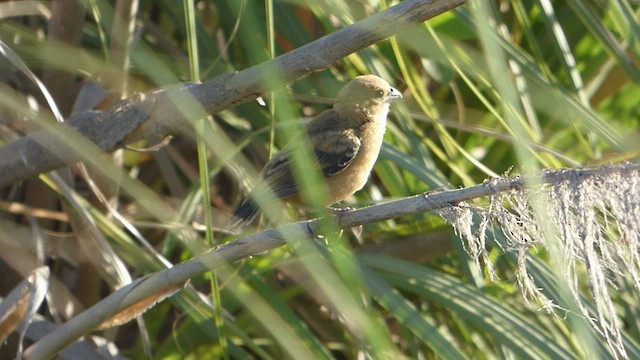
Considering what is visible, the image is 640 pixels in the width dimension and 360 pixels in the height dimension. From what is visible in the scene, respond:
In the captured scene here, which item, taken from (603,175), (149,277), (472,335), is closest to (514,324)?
(472,335)

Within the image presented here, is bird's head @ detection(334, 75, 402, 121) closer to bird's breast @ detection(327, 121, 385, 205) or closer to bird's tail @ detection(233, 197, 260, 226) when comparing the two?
bird's breast @ detection(327, 121, 385, 205)

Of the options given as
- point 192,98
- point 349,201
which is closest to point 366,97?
point 349,201

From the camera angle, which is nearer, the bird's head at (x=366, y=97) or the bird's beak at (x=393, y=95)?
the bird's beak at (x=393, y=95)

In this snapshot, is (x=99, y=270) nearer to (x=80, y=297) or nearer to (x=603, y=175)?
(x=80, y=297)

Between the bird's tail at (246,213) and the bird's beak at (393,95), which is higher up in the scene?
the bird's beak at (393,95)

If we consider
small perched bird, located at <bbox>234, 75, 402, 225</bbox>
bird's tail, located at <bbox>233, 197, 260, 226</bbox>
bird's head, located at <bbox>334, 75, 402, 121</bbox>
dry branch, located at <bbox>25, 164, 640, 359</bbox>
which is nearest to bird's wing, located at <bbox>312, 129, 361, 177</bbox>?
small perched bird, located at <bbox>234, 75, 402, 225</bbox>

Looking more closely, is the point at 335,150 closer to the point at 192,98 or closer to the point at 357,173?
the point at 357,173

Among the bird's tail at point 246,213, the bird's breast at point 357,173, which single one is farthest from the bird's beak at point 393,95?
the bird's tail at point 246,213

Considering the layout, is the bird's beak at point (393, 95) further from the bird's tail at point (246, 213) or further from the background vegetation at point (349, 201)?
the bird's tail at point (246, 213)
